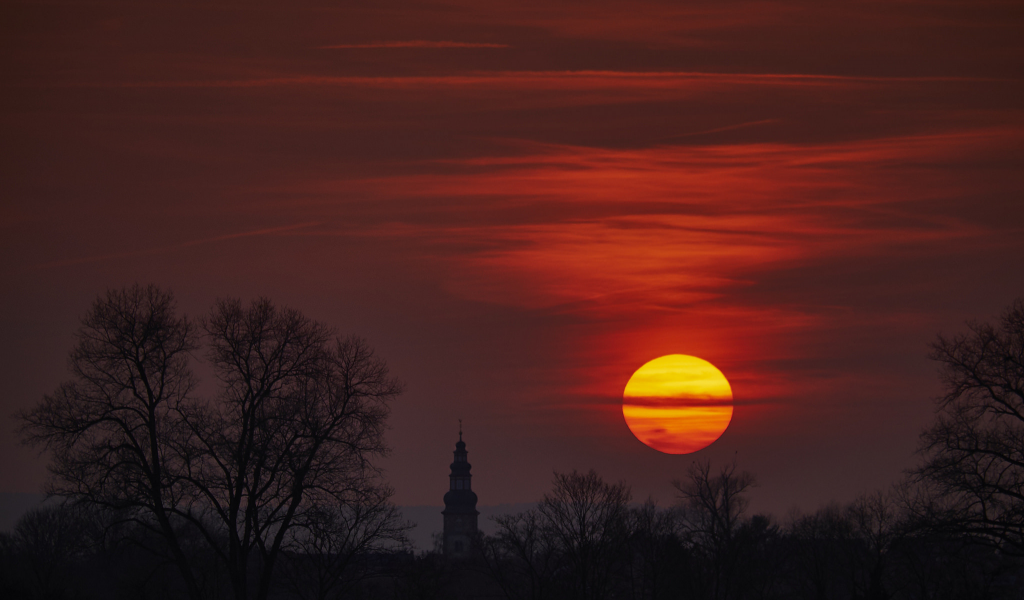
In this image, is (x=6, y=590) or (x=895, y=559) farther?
(x=895, y=559)

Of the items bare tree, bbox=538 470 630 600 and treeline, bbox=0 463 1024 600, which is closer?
treeline, bbox=0 463 1024 600

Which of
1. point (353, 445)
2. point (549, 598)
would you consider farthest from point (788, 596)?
point (353, 445)

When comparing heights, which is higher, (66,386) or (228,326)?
(228,326)

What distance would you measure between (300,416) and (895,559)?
5166 cm

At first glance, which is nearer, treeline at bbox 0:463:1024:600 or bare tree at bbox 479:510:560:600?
treeline at bbox 0:463:1024:600

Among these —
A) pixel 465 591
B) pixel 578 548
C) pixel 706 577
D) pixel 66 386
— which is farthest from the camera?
pixel 465 591

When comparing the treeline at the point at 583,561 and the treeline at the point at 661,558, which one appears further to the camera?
the treeline at the point at 661,558

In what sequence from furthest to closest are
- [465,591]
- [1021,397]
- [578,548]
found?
[465,591] < [578,548] < [1021,397]

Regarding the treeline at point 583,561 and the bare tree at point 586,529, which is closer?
the treeline at point 583,561

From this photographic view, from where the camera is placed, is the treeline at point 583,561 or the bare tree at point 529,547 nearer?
the treeline at point 583,561

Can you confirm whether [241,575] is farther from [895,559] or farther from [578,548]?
[895,559]

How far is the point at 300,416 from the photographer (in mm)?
30703

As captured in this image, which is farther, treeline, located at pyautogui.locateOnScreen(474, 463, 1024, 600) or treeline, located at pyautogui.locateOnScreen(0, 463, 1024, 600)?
treeline, located at pyautogui.locateOnScreen(474, 463, 1024, 600)

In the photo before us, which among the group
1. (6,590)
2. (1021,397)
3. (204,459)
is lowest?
(6,590)
